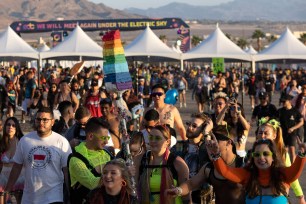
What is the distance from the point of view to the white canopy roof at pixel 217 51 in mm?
30562

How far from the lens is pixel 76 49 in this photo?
31.5 meters

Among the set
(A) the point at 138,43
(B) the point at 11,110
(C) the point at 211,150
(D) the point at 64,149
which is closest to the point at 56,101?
(B) the point at 11,110

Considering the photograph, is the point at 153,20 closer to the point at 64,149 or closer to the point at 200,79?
the point at 200,79

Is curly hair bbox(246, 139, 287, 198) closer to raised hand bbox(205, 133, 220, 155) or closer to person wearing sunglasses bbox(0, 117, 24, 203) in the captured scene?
raised hand bbox(205, 133, 220, 155)

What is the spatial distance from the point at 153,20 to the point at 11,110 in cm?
5061

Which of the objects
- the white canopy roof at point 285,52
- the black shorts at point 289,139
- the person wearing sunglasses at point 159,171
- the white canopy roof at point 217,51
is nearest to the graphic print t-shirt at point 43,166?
the person wearing sunglasses at point 159,171

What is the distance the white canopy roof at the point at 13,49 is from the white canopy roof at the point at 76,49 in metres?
0.45

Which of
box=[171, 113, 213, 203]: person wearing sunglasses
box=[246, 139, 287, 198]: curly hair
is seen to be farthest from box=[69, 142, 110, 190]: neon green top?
box=[246, 139, 287, 198]: curly hair

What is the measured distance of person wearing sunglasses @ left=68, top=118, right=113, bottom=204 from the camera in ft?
23.8

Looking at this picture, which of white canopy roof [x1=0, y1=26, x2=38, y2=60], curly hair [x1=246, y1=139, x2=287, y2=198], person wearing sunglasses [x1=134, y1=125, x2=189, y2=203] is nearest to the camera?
curly hair [x1=246, y1=139, x2=287, y2=198]

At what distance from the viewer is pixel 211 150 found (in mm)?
6379

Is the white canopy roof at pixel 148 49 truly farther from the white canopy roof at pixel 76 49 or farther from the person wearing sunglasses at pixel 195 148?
the person wearing sunglasses at pixel 195 148

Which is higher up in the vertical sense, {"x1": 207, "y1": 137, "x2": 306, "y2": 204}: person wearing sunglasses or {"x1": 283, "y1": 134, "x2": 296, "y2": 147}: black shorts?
{"x1": 207, "y1": 137, "x2": 306, "y2": 204}: person wearing sunglasses

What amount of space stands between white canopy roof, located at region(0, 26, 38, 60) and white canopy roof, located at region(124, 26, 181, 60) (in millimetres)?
3223
